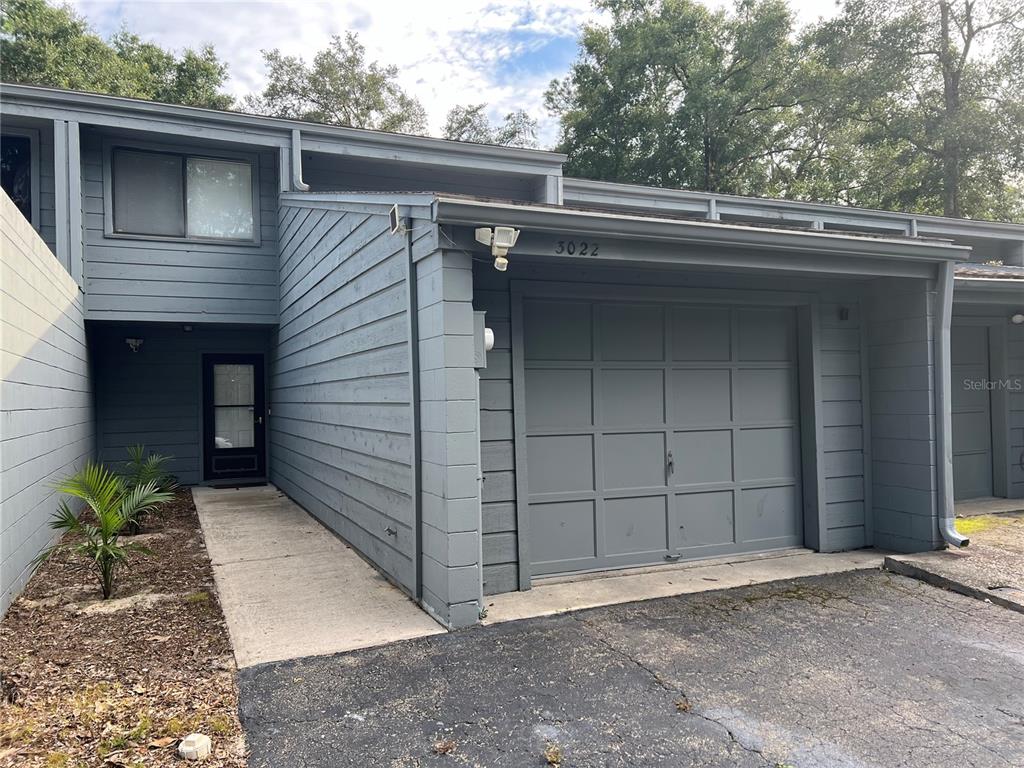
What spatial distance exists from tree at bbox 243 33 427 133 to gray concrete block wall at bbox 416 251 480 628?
20.1 m

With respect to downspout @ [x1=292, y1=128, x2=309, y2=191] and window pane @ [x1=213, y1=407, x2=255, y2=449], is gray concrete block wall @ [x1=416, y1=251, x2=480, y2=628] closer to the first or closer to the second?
downspout @ [x1=292, y1=128, x2=309, y2=191]

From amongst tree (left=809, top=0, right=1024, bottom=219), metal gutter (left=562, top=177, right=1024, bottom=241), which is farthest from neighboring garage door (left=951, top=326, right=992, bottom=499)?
tree (left=809, top=0, right=1024, bottom=219)

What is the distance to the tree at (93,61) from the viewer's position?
669 inches

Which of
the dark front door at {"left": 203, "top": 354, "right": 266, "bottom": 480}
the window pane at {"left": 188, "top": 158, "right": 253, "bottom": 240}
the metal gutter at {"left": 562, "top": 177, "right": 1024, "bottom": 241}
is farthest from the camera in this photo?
the dark front door at {"left": 203, "top": 354, "right": 266, "bottom": 480}

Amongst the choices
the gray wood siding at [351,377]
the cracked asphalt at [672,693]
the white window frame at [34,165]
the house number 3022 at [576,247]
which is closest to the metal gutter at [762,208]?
the gray wood siding at [351,377]

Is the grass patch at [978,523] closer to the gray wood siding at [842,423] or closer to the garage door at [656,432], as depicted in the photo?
the gray wood siding at [842,423]

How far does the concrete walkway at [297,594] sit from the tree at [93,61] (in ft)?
53.5

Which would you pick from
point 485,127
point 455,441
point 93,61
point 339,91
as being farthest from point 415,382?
point 339,91

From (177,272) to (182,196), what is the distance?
3.07 feet

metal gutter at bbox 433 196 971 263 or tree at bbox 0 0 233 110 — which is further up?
tree at bbox 0 0 233 110

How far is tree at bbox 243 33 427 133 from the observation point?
2159cm

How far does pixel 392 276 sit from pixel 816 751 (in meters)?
3.51

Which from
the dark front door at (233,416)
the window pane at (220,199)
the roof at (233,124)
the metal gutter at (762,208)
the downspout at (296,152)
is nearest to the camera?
the roof at (233,124)

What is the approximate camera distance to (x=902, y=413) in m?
5.30
